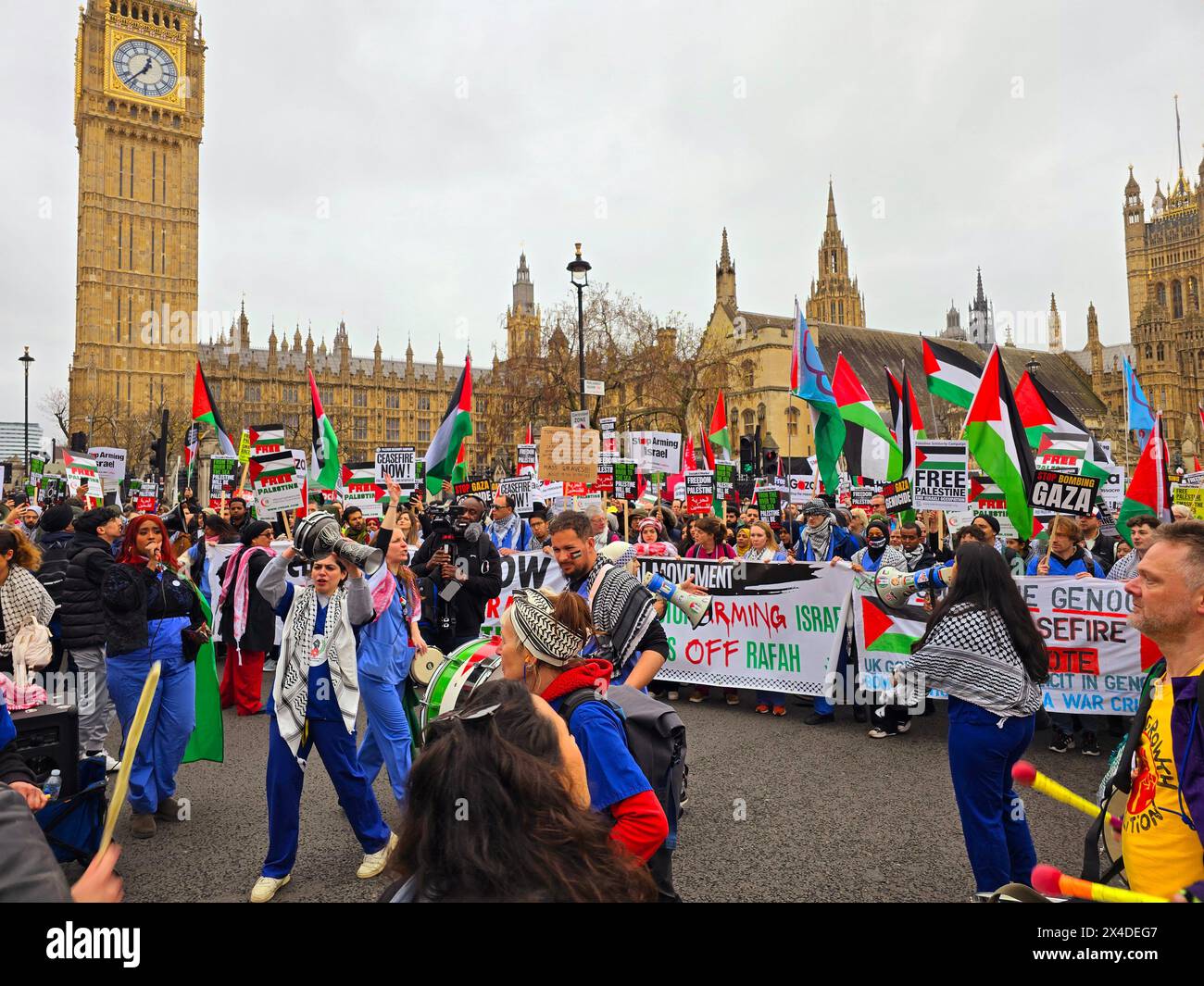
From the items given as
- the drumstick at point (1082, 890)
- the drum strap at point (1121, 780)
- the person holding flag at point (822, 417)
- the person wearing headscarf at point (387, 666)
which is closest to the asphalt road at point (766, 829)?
the person wearing headscarf at point (387, 666)

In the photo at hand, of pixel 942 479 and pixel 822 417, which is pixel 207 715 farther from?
pixel 822 417

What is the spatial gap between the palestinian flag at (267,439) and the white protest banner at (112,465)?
10140 millimetres

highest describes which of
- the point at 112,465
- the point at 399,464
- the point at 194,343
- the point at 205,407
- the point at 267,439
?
the point at 194,343

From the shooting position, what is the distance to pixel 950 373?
1032 centimetres

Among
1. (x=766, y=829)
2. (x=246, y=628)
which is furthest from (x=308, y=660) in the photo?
(x=246, y=628)

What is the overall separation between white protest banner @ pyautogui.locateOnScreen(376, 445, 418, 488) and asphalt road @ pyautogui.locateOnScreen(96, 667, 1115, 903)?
10606mm

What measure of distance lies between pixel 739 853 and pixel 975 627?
1900 mm

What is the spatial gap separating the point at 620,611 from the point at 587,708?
1387mm

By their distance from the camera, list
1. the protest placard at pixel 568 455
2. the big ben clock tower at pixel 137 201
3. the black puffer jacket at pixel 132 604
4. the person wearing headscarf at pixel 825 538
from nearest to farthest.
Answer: the black puffer jacket at pixel 132 604, the person wearing headscarf at pixel 825 538, the protest placard at pixel 568 455, the big ben clock tower at pixel 137 201

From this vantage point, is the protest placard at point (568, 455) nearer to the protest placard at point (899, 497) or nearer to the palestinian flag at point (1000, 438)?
the protest placard at point (899, 497)

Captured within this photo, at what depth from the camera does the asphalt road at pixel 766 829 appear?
14.5 feet

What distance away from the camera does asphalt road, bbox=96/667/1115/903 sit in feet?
14.5

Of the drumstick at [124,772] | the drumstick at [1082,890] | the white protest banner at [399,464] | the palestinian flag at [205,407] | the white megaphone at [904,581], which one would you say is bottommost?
the drumstick at [1082,890]
